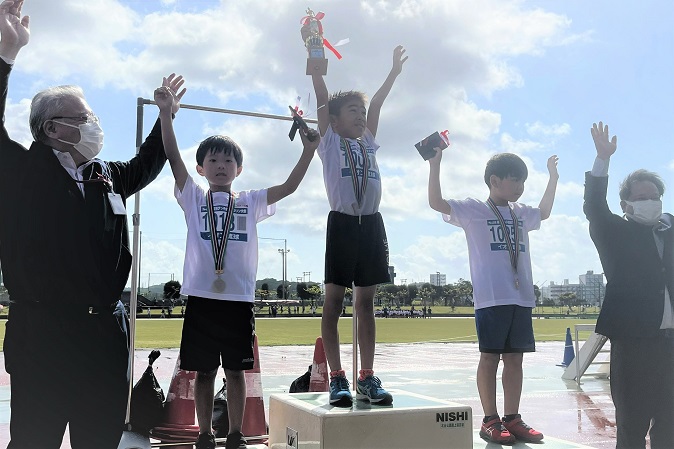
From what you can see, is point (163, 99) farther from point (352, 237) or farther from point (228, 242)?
point (352, 237)

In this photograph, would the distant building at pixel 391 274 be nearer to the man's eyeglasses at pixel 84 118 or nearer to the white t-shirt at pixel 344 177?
the white t-shirt at pixel 344 177

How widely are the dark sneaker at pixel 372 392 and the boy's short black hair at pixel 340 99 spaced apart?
1846mm

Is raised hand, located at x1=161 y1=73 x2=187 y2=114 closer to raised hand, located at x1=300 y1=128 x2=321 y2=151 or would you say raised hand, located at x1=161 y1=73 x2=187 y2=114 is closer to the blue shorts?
raised hand, located at x1=300 y1=128 x2=321 y2=151

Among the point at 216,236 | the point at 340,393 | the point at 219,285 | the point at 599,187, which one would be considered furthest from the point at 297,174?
the point at 599,187

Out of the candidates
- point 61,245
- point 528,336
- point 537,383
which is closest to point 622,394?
point 528,336

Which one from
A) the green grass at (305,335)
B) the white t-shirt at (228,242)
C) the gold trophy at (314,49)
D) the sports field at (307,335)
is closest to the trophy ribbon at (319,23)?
the gold trophy at (314,49)

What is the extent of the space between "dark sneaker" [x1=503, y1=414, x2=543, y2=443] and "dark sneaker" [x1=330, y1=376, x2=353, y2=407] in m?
1.42

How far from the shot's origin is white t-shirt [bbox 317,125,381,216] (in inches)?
164

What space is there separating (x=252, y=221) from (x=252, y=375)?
1.77 m

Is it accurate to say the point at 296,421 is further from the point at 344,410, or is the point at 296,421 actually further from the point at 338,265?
the point at 338,265

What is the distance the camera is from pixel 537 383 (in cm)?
955

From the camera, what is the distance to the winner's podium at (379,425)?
3.43 meters

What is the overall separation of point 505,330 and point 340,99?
2042 millimetres

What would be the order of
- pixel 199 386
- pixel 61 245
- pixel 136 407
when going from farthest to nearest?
pixel 136 407 → pixel 199 386 → pixel 61 245
